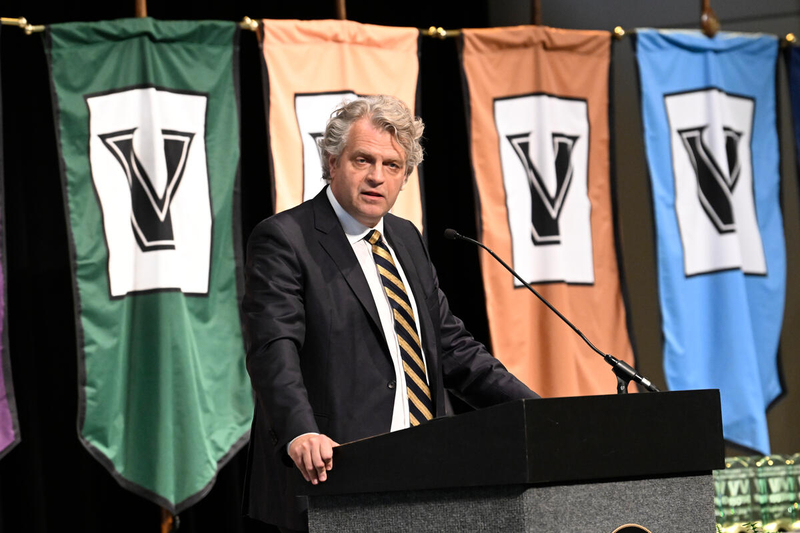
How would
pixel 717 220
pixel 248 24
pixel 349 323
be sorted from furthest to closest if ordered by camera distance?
pixel 717 220 → pixel 248 24 → pixel 349 323

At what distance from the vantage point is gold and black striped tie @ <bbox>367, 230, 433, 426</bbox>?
76.2 inches

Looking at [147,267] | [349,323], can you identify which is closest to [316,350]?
[349,323]

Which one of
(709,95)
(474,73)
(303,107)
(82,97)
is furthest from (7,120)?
(709,95)

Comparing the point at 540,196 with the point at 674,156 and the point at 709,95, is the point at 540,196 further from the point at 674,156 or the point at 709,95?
the point at 709,95

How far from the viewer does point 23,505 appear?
161 inches

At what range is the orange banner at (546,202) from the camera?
4.11 metres

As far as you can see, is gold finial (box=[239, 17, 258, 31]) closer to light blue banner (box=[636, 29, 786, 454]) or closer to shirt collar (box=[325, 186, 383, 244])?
light blue banner (box=[636, 29, 786, 454])

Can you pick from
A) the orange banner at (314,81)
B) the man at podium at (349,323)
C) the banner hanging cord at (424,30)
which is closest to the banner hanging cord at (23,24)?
the banner hanging cord at (424,30)

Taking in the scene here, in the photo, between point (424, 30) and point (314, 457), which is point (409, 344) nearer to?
point (314, 457)

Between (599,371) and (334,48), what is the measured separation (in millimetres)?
1733

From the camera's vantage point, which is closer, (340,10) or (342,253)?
(342,253)

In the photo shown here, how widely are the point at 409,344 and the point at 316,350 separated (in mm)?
190

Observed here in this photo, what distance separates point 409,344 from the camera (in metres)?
1.96

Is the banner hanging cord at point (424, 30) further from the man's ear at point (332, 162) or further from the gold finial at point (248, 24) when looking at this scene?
the man's ear at point (332, 162)
